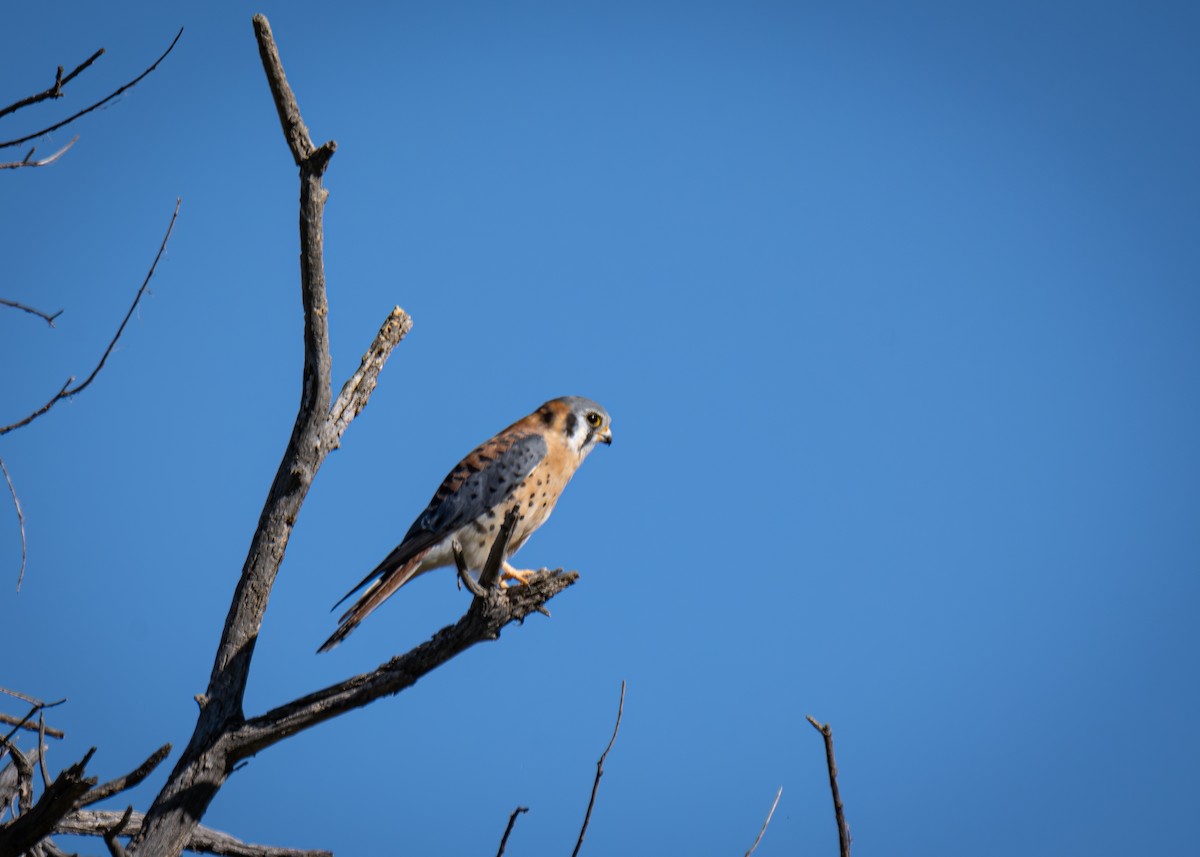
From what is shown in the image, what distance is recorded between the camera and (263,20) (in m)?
2.75

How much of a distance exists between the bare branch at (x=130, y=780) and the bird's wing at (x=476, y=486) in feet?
6.15

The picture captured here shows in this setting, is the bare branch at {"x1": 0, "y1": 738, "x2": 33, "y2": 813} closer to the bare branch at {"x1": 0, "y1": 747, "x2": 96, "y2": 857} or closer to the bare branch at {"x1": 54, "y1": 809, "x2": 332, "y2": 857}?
the bare branch at {"x1": 54, "y1": 809, "x2": 332, "y2": 857}

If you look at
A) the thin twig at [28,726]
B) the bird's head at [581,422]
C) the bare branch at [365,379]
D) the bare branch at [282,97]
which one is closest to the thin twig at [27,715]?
the thin twig at [28,726]

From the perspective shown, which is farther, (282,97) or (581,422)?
(581,422)

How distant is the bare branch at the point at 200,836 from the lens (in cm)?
290

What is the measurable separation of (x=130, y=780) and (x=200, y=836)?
413 millimetres

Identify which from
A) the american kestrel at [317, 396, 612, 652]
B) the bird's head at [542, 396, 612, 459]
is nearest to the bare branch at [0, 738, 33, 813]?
the american kestrel at [317, 396, 612, 652]

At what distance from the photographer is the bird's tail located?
12.5 ft

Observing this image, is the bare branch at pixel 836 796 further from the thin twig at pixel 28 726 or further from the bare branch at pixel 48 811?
the thin twig at pixel 28 726

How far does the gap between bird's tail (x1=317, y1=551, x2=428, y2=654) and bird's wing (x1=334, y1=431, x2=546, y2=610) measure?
0.23 feet

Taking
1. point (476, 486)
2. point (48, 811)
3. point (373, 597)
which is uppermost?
point (476, 486)

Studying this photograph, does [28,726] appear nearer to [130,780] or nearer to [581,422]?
[130,780]

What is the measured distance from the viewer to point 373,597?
4066 mm

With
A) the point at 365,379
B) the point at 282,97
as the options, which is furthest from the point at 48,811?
the point at 282,97
